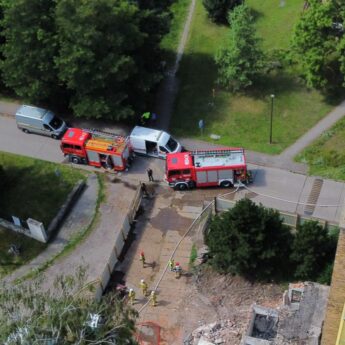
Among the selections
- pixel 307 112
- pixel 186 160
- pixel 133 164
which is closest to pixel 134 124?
pixel 133 164

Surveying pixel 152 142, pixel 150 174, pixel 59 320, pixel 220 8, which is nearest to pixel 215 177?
pixel 150 174

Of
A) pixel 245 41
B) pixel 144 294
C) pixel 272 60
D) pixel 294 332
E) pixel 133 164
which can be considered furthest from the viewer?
pixel 272 60

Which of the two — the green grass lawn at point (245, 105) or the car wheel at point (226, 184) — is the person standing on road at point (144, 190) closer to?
the car wheel at point (226, 184)

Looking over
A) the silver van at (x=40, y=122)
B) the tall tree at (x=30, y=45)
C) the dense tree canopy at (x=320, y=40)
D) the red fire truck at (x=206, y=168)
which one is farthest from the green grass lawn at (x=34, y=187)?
the dense tree canopy at (x=320, y=40)

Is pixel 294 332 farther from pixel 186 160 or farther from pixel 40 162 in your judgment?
pixel 40 162

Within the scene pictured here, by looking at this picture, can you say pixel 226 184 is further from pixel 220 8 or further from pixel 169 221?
pixel 220 8

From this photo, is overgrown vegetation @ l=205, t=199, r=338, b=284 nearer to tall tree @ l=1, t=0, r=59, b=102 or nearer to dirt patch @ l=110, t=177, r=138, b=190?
dirt patch @ l=110, t=177, r=138, b=190

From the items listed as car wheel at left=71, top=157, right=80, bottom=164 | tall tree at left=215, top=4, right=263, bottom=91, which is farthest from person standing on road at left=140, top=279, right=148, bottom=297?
tall tree at left=215, top=4, right=263, bottom=91
